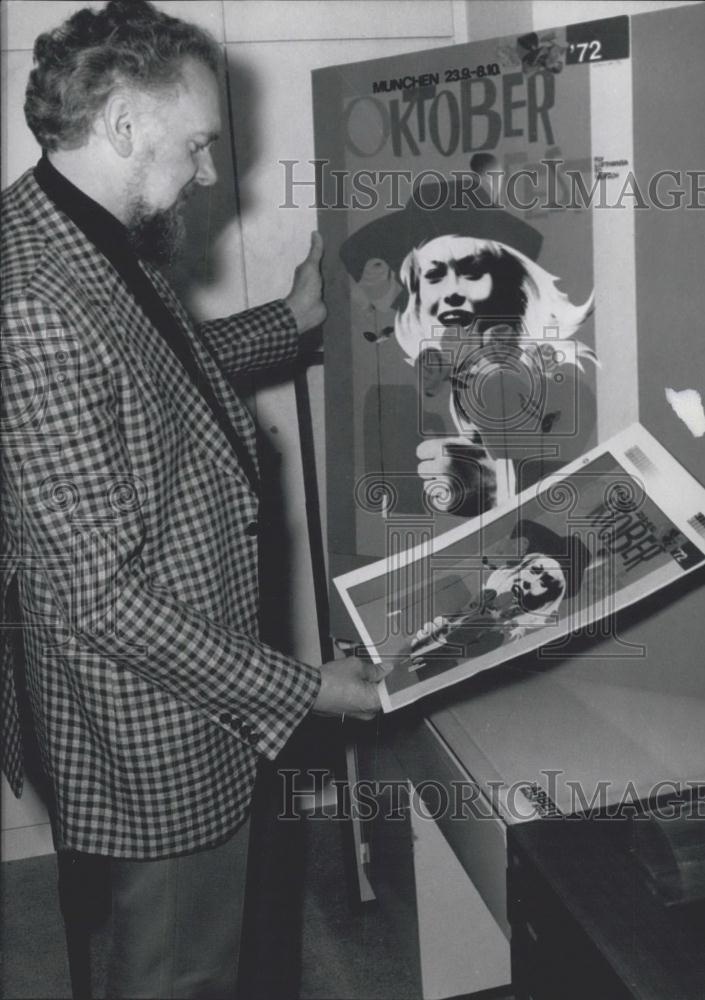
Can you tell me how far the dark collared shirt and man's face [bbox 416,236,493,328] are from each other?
0.45 meters

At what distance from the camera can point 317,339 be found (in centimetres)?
197

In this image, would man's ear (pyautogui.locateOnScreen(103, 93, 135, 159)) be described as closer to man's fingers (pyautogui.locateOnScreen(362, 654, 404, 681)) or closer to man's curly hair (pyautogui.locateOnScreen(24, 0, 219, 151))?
man's curly hair (pyautogui.locateOnScreen(24, 0, 219, 151))

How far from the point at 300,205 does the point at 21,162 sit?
1.87 feet

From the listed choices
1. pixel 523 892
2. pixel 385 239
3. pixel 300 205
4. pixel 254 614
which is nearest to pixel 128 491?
pixel 254 614

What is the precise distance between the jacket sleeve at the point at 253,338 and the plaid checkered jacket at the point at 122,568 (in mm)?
340

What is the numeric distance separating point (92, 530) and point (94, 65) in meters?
0.55

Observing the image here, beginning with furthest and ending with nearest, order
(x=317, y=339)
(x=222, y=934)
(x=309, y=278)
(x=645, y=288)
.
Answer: (x=317, y=339), (x=309, y=278), (x=645, y=288), (x=222, y=934)

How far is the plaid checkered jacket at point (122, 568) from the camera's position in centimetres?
103

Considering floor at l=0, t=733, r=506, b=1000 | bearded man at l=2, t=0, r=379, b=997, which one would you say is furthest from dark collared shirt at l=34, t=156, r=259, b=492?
floor at l=0, t=733, r=506, b=1000

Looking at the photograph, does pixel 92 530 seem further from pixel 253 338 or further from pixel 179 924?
pixel 253 338

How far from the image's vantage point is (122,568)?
1055 mm

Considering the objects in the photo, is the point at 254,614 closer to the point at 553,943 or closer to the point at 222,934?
the point at 222,934

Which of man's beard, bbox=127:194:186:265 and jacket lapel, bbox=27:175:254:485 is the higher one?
man's beard, bbox=127:194:186:265

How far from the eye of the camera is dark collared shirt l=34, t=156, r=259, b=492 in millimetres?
1131
